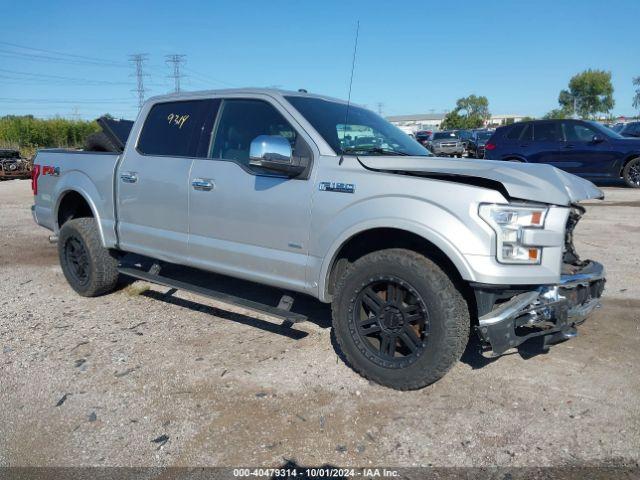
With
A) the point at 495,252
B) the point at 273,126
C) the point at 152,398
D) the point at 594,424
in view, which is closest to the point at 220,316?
the point at 152,398

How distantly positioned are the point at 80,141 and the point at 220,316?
51.7 m

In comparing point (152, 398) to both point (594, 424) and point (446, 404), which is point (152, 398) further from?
point (594, 424)

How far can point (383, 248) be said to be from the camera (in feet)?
12.6

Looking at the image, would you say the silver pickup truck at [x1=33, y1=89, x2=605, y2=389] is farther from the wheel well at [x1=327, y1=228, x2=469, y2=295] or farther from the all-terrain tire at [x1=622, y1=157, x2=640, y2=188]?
the all-terrain tire at [x1=622, y1=157, x2=640, y2=188]

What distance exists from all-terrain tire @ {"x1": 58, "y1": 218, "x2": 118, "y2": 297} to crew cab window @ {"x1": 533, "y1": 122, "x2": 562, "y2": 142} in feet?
38.2

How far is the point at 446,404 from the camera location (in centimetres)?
343

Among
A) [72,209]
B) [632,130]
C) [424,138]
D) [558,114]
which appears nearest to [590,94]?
[558,114]

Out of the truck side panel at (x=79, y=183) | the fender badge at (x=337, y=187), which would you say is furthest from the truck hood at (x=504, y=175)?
the truck side panel at (x=79, y=183)

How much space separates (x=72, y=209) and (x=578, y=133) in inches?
473

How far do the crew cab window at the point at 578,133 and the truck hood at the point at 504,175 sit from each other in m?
10.9

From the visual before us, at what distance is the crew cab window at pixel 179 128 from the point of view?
15.1 feet

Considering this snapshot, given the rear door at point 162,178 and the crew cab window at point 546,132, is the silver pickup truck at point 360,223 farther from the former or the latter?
the crew cab window at point 546,132

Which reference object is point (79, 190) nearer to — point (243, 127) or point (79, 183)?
point (79, 183)

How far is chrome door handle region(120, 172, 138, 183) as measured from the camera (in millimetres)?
4949
